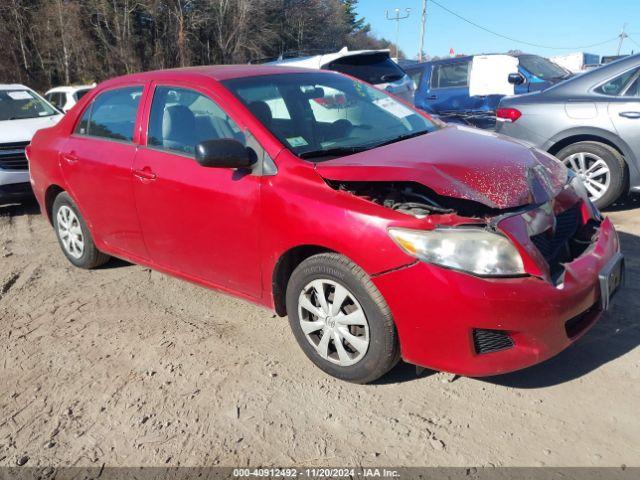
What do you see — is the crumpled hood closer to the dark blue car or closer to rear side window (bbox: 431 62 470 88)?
the dark blue car

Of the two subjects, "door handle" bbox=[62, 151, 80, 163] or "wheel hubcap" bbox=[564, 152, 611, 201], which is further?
"wheel hubcap" bbox=[564, 152, 611, 201]

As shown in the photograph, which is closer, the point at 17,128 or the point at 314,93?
the point at 314,93

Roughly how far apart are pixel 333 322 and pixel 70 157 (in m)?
2.81

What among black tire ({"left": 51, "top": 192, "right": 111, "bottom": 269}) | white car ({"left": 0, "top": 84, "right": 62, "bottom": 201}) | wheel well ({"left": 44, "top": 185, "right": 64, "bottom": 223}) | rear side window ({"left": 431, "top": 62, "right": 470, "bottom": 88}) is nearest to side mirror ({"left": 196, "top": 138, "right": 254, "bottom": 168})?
black tire ({"left": 51, "top": 192, "right": 111, "bottom": 269})

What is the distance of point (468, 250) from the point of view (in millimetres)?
2453

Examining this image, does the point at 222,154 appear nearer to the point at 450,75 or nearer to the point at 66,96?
the point at 450,75

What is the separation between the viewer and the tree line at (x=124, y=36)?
24.0 meters

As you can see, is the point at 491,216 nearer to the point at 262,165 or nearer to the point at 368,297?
the point at 368,297

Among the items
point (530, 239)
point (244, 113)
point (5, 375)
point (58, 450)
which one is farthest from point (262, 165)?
point (5, 375)

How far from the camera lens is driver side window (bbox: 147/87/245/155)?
10.9 ft

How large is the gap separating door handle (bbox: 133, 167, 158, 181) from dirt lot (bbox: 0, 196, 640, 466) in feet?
3.27

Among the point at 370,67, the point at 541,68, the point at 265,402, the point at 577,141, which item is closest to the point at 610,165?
the point at 577,141

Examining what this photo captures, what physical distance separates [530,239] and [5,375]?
310cm

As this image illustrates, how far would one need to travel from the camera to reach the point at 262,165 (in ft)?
9.99
